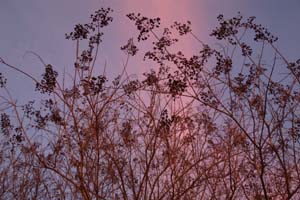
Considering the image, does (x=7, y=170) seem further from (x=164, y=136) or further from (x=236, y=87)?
(x=236, y=87)

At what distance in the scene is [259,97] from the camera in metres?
4.91

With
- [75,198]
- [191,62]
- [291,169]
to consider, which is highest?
[191,62]

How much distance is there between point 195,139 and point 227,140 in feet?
1.38

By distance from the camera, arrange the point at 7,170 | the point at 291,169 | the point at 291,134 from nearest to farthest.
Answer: the point at 291,134 → the point at 291,169 → the point at 7,170

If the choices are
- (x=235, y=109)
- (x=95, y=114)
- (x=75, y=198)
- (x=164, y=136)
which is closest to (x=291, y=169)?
(x=235, y=109)

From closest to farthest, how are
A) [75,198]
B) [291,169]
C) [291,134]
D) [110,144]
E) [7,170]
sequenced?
[291,134] < [291,169] < [110,144] < [75,198] < [7,170]

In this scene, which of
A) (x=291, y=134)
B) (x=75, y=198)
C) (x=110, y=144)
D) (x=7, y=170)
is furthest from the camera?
(x=7, y=170)

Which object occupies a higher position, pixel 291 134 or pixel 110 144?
pixel 110 144

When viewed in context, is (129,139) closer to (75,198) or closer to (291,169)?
(75,198)

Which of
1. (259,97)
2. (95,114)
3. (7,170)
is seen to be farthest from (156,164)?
(7,170)

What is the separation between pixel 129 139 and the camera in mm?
5578

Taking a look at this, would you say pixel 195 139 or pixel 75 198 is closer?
pixel 195 139

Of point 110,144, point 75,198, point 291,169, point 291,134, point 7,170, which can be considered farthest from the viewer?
point 7,170

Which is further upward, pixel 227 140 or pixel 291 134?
pixel 227 140
